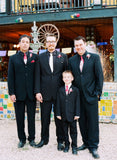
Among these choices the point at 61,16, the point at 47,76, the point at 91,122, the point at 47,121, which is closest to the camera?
the point at 91,122

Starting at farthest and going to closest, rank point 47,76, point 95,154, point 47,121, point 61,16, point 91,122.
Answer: point 61,16 → point 47,121 → point 47,76 → point 91,122 → point 95,154

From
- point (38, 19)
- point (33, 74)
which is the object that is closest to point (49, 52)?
point (33, 74)

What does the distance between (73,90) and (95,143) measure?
0.88 meters

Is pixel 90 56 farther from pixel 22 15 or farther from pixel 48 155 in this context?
pixel 22 15

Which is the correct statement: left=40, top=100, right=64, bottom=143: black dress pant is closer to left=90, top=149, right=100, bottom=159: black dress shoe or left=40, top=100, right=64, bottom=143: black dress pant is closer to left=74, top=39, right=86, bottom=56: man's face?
left=90, top=149, right=100, bottom=159: black dress shoe

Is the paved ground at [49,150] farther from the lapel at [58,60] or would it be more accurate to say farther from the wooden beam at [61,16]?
the wooden beam at [61,16]

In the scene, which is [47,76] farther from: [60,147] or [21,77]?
[60,147]

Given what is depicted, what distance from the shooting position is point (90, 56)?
10.7ft

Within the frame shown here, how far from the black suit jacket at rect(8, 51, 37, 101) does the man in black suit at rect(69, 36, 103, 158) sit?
2.16 feet

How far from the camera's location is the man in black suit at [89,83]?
321cm

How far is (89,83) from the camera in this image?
3.21 m

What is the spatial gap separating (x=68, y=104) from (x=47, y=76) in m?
0.55

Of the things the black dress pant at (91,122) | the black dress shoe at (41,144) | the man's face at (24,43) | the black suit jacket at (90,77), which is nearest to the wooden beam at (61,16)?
the man's face at (24,43)

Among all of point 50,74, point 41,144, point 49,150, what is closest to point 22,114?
point 41,144
